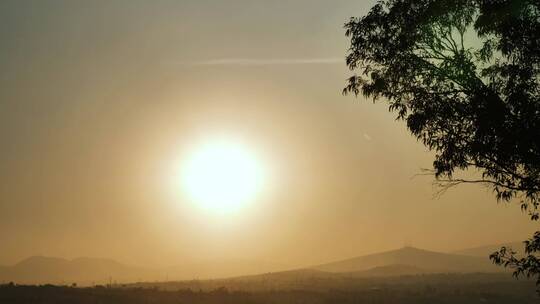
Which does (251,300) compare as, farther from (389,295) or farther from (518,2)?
(518,2)

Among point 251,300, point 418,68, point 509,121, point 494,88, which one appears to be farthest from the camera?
point 251,300

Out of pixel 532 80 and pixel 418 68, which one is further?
pixel 418 68

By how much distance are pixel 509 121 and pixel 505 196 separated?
2.79m

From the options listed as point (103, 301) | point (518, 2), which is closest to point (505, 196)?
point (518, 2)

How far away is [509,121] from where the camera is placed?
587 inches

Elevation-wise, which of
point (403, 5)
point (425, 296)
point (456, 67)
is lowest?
A: point (425, 296)

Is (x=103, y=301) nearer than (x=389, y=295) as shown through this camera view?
Yes

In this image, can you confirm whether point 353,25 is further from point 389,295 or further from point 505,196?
point 389,295

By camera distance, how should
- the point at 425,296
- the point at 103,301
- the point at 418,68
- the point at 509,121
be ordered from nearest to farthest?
the point at 509,121 → the point at 418,68 → the point at 103,301 → the point at 425,296

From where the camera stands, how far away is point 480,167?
16391 millimetres

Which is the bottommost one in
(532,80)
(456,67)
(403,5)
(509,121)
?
(509,121)

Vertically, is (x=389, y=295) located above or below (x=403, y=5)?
below

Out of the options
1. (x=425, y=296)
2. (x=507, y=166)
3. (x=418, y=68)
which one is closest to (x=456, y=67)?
(x=418, y=68)

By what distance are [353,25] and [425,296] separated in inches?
1794
